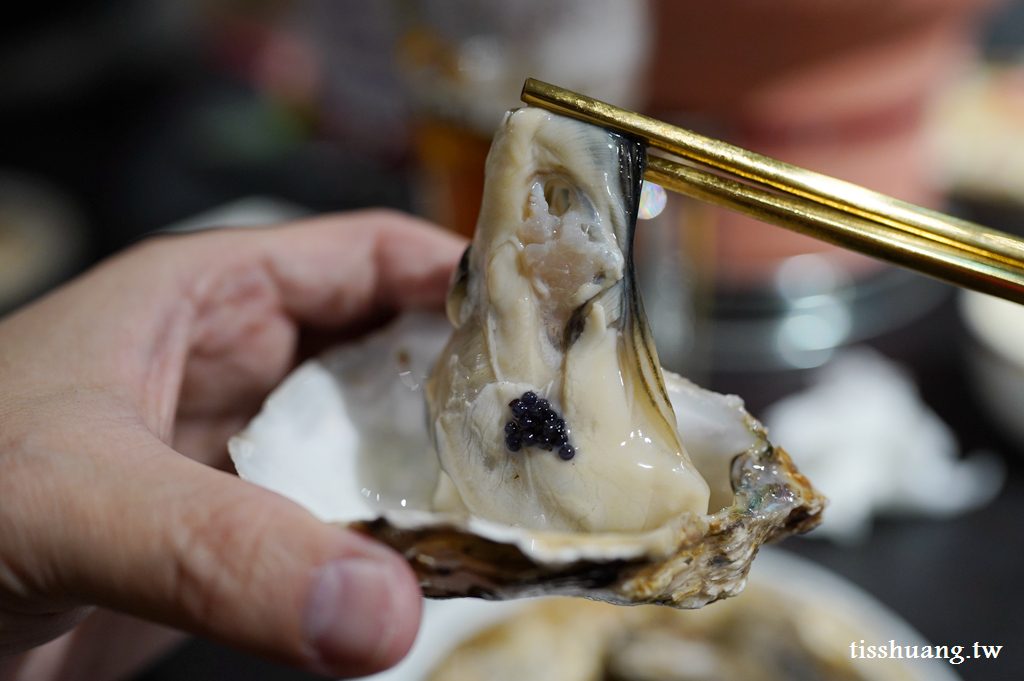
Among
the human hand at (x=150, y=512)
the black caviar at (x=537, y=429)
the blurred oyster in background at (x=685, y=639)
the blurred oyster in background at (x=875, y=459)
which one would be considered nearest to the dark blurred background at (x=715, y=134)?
the blurred oyster in background at (x=875, y=459)

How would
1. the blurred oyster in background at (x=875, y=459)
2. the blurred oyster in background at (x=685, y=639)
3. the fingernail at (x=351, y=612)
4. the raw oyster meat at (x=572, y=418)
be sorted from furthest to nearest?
the blurred oyster in background at (x=875, y=459)
the blurred oyster in background at (x=685, y=639)
the raw oyster meat at (x=572, y=418)
the fingernail at (x=351, y=612)

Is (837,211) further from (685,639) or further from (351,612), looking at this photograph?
(685,639)

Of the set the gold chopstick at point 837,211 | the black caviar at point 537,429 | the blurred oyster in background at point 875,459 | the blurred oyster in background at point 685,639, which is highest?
the gold chopstick at point 837,211

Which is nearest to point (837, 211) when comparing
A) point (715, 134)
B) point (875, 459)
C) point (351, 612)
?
point (351, 612)

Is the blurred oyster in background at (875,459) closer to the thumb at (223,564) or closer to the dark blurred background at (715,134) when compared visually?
the dark blurred background at (715,134)

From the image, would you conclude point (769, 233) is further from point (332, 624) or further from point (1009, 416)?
point (332, 624)

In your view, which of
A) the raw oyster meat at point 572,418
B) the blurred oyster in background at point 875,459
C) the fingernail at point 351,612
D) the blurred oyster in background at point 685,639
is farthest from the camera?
the blurred oyster in background at point 875,459
